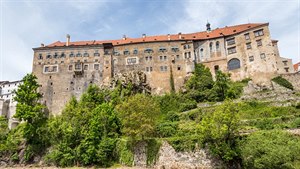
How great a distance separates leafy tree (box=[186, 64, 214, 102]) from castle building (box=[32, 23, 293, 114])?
2414 millimetres

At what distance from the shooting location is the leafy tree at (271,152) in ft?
54.1

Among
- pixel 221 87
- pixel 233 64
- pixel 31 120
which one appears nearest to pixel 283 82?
pixel 233 64

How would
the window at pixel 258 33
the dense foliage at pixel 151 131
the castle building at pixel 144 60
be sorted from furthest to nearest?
1. the castle building at pixel 144 60
2. the window at pixel 258 33
3. the dense foliage at pixel 151 131

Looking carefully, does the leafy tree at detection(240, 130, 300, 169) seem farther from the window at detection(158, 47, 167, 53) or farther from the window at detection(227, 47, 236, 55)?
the window at detection(158, 47, 167, 53)

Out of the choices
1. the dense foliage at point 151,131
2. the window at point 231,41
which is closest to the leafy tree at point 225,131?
the dense foliage at point 151,131

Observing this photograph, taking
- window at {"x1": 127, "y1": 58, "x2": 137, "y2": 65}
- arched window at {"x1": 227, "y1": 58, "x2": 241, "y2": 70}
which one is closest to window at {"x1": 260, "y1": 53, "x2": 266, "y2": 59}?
arched window at {"x1": 227, "y1": 58, "x2": 241, "y2": 70}

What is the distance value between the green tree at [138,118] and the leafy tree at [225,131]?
23.7 ft

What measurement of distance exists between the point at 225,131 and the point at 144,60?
115ft

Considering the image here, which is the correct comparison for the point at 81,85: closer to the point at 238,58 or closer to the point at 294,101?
the point at 238,58

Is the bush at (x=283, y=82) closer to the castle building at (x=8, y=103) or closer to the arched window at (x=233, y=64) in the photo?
the arched window at (x=233, y=64)

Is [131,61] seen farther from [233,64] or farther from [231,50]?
[233,64]

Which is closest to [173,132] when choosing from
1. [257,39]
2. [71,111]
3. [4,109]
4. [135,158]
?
[135,158]

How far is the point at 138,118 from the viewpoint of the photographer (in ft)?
91.0

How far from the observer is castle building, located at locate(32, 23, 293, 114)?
168 ft
